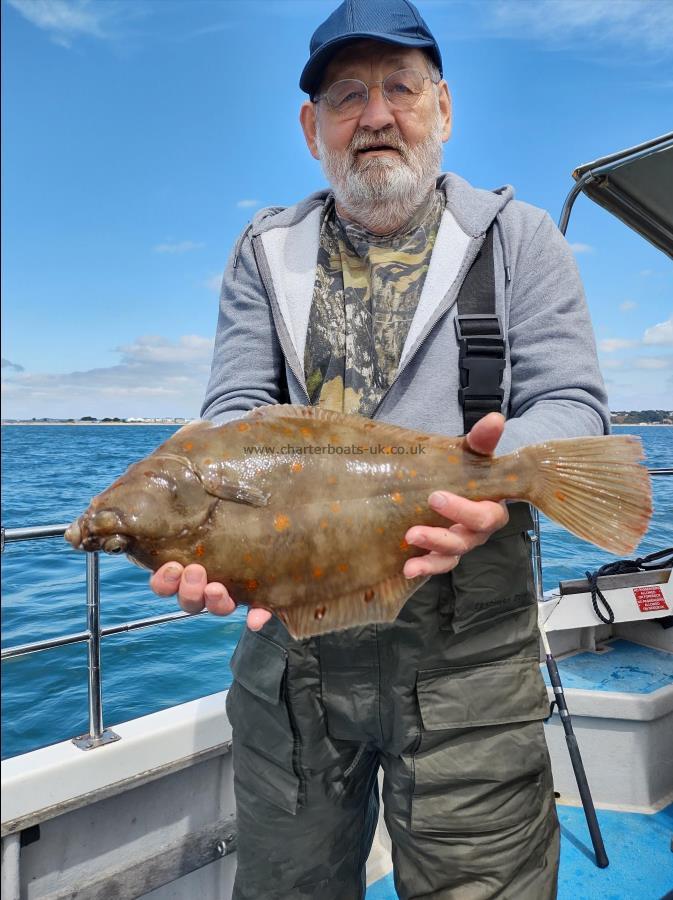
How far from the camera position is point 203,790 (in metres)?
3.20

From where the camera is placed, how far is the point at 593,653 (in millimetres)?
5293

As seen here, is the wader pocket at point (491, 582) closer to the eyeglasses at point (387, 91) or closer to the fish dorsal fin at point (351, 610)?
the fish dorsal fin at point (351, 610)

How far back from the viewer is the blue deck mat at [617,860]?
3.69 meters

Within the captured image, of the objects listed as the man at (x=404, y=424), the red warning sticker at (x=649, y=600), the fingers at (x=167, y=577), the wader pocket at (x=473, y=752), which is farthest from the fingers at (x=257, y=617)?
the red warning sticker at (x=649, y=600)

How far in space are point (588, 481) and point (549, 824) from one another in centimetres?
118

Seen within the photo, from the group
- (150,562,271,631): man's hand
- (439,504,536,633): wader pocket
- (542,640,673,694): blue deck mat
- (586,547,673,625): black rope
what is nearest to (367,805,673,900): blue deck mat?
(542,640,673,694): blue deck mat

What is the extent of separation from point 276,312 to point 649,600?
3941 mm

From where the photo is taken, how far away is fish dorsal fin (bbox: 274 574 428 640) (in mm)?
2020

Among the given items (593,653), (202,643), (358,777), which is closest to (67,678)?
(202,643)

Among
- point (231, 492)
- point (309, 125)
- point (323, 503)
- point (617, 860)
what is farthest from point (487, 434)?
point (617, 860)

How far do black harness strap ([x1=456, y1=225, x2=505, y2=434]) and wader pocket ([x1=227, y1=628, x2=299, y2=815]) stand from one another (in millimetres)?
1054

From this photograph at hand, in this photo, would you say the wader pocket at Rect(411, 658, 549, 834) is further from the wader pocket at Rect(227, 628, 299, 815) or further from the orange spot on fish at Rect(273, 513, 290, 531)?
the orange spot on fish at Rect(273, 513, 290, 531)

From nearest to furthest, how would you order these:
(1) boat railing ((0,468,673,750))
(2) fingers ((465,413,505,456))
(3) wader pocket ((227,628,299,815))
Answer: (2) fingers ((465,413,505,456)) → (3) wader pocket ((227,628,299,815)) → (1) boat railing ((0,468,673,750))

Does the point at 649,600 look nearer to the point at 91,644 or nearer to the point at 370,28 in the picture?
the point at 91,644
